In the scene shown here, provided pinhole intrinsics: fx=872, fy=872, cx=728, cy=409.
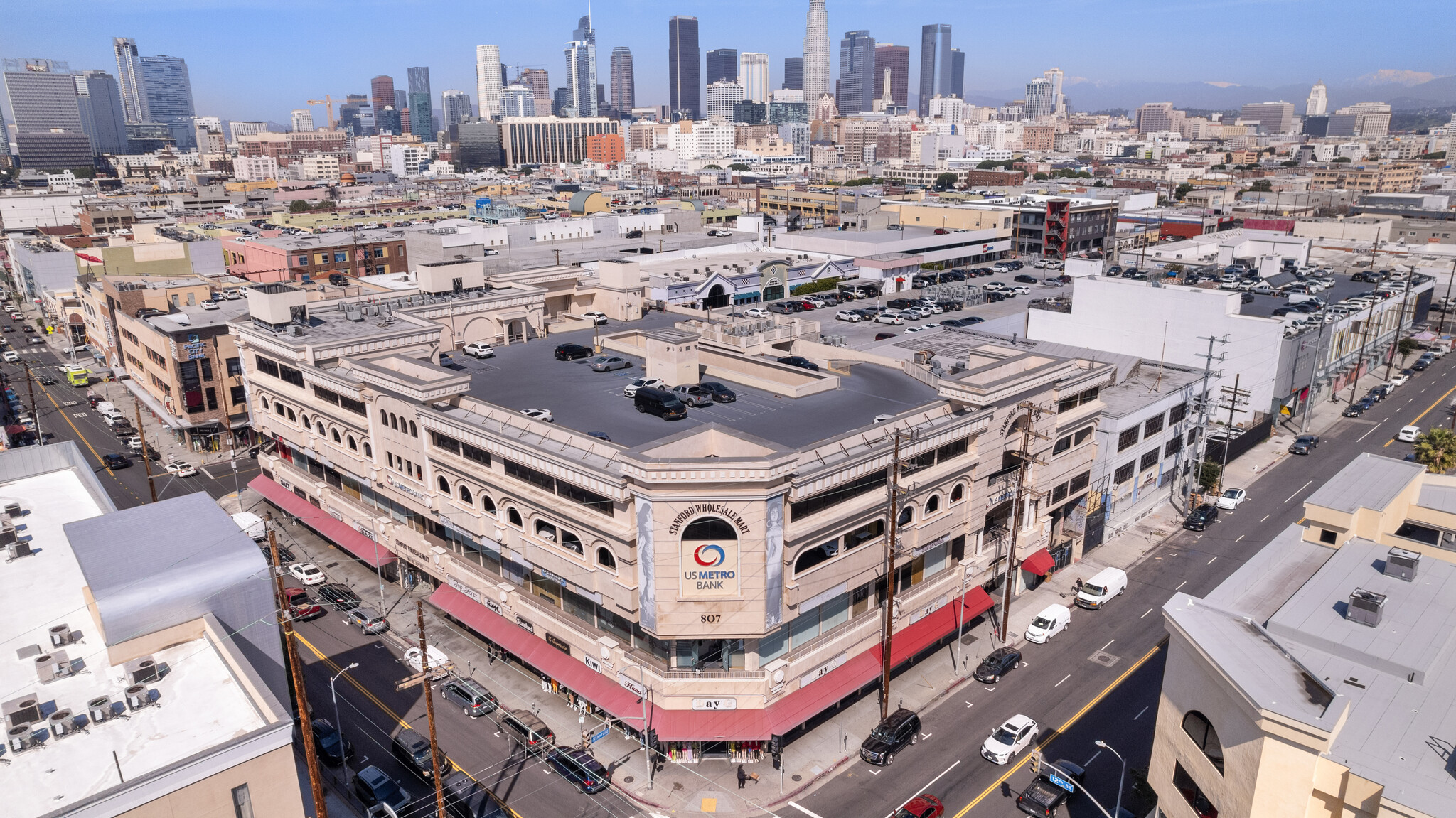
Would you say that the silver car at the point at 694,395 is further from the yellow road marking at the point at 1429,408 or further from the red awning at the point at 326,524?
the yellow road marking at the point at 1429,408

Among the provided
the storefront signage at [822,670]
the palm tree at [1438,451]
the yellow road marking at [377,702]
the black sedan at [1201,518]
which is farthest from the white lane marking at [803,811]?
the palm tree at [1438,451]

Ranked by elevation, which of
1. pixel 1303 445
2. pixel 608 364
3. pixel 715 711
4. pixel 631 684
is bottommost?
pixel 1303 445

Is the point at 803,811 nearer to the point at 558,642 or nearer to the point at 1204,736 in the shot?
the point at 558,642

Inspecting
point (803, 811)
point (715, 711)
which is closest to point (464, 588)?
point (715, 711)

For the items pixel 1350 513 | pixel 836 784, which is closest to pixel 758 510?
pixel 836 784

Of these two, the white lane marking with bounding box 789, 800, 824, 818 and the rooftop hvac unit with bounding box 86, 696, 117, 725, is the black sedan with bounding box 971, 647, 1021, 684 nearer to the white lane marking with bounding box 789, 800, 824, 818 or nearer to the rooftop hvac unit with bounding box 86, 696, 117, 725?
the white lane marking with bounding box 789, 800, 824, 818

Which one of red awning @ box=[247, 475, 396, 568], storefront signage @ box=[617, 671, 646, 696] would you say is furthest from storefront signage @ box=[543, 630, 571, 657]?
red awning @ box=[247, 475, 396, 568]

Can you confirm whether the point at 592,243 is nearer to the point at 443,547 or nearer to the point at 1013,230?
the point at 1013,230
